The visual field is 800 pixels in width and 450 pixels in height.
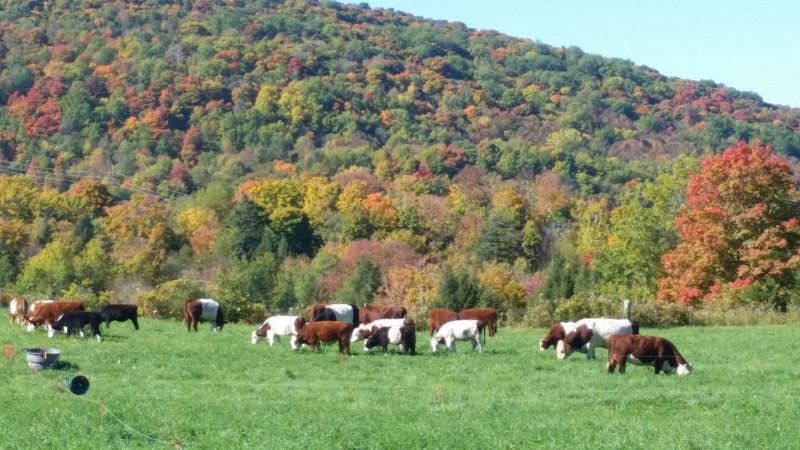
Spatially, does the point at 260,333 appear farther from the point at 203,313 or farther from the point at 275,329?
the point at 203,313

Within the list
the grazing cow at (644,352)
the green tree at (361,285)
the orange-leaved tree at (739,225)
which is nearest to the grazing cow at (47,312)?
the grazing cow at (644,352)

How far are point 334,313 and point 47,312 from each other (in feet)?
27.6

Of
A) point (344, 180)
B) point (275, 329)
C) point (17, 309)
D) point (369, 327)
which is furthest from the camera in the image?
point (344, 180)

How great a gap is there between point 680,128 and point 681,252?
129120 millimetres

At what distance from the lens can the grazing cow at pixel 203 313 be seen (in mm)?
36000

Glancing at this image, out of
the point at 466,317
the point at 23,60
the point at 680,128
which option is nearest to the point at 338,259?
the point at 466,317

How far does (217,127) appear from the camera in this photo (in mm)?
150750

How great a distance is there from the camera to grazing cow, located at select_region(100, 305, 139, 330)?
34.3 metres

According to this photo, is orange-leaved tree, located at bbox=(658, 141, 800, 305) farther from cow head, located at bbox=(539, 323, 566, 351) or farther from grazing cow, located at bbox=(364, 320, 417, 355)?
grazing cow, located at bbox=(364, 320, 417, 355)

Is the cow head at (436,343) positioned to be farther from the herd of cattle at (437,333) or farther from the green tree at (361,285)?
the green tree at (361,285)

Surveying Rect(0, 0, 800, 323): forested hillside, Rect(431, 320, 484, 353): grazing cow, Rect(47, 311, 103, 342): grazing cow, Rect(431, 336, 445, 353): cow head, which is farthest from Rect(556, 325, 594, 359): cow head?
A: Rect(0, 0, 800, 323): forested hillside

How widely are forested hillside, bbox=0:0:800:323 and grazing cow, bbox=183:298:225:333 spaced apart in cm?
717

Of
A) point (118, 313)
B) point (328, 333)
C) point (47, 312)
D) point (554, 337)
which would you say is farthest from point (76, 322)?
point (554, 337)

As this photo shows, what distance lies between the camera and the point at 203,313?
36250 mm
